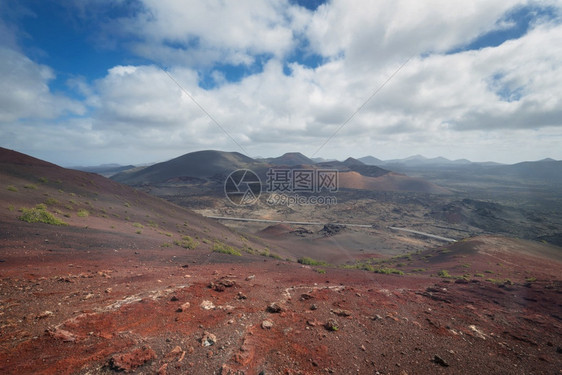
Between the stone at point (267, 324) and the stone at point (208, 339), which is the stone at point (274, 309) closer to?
the stone at point (267, 324)

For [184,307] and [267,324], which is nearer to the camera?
[267,324]

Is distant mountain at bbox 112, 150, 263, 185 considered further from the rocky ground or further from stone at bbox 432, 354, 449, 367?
stone at bbox 432, 354, 449, 367

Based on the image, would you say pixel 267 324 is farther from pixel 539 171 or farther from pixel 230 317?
pixel 539 171

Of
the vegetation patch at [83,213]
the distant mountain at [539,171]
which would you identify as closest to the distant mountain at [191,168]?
the vegetation patch at [83,213]

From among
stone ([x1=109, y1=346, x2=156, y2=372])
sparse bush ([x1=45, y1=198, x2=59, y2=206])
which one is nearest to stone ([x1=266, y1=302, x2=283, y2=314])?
stone ([x1=109, y1=346, x2=156, y2=372])

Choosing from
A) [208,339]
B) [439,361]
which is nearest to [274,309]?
[208,339]
